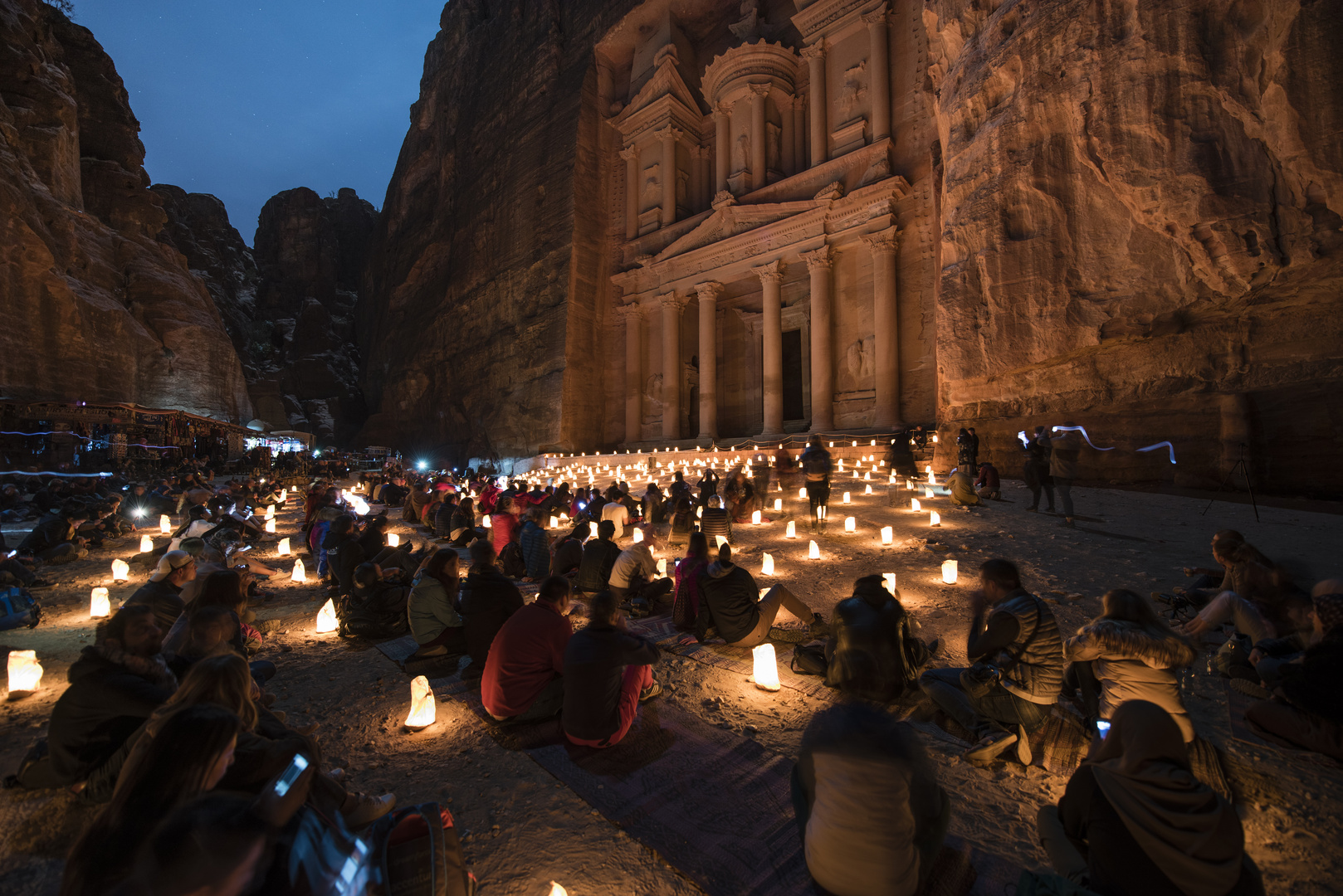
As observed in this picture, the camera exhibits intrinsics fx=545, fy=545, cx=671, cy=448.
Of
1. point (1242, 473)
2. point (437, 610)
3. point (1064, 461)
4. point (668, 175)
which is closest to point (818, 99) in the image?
point (668, 175)

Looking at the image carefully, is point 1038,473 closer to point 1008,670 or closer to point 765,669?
point 1008,670

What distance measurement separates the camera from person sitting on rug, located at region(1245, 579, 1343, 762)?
303cm

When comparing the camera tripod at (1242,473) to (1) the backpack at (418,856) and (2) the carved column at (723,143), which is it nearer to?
(1) the backpack at (418,856)

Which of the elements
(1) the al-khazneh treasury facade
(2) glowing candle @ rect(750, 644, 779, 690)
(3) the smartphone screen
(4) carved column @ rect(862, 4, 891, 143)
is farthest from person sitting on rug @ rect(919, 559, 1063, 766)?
(4) carved column @ rect(862, 4, 891, 143)

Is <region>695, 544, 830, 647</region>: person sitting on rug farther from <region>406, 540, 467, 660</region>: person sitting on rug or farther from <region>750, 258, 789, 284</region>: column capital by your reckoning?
<region>750, 258, 789, 284</region>: column capital

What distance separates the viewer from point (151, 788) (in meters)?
1.47

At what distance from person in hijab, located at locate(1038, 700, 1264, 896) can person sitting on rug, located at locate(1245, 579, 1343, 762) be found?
80.2 inches

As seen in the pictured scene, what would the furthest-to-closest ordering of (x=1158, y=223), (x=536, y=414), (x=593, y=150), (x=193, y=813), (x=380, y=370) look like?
(x=380, y=370) → (x=593, y=150) → (x=536, y=414) → (x=1158, y=223) → (x=193, y=813)

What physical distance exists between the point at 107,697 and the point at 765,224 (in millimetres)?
24671

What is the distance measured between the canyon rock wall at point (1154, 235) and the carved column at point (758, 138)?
1256 centimetres

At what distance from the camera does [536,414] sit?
27406 mm

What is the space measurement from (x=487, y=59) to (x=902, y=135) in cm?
2773

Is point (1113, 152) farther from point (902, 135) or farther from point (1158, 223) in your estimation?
point (902, 135)

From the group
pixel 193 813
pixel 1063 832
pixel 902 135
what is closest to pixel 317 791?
pixel 193 813
